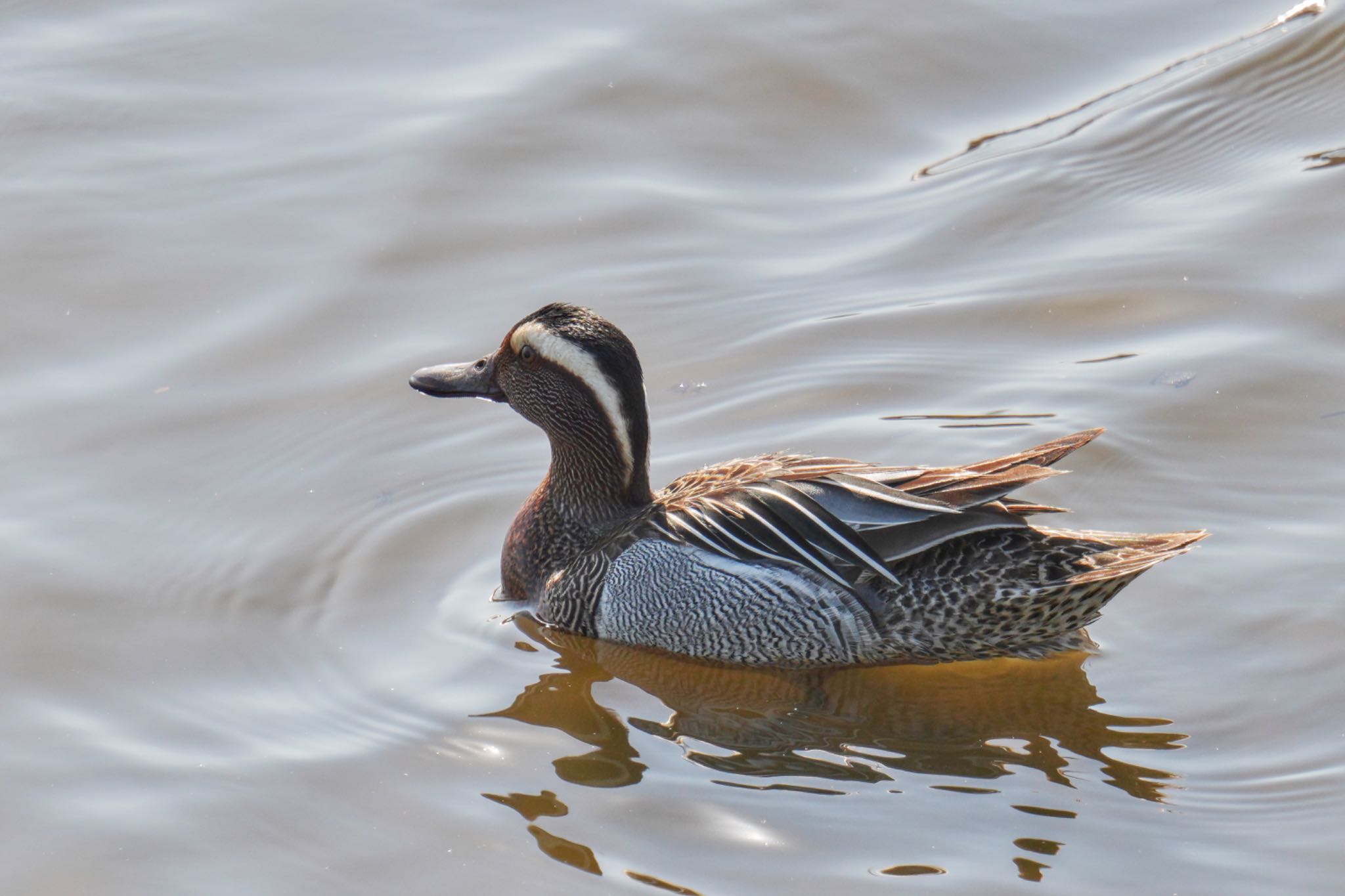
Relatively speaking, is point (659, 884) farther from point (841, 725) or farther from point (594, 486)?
point (594, 486)

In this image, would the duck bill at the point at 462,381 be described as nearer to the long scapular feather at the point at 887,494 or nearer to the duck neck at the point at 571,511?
the duck neck at the point at 571,511

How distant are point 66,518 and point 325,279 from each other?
240 centimetres

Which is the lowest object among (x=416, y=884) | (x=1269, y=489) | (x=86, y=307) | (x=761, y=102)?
(x=416, y=884)

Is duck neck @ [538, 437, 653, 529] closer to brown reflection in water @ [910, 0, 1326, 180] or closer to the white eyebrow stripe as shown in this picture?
the white eyebrow stripe

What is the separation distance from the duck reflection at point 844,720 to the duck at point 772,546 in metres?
0.11

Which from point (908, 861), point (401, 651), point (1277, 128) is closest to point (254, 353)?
point (401, 651)

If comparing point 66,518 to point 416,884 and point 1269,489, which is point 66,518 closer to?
point 416,884

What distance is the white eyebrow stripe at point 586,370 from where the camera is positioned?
7.64m

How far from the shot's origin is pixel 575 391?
7789 millimetres

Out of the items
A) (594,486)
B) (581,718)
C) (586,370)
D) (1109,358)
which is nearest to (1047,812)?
(581,718)

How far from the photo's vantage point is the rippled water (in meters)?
6.22

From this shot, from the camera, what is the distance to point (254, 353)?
30.8 ft

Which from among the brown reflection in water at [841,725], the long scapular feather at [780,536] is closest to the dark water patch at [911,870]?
the brown reflection in water at [841,725]

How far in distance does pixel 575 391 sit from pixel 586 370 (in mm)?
170
